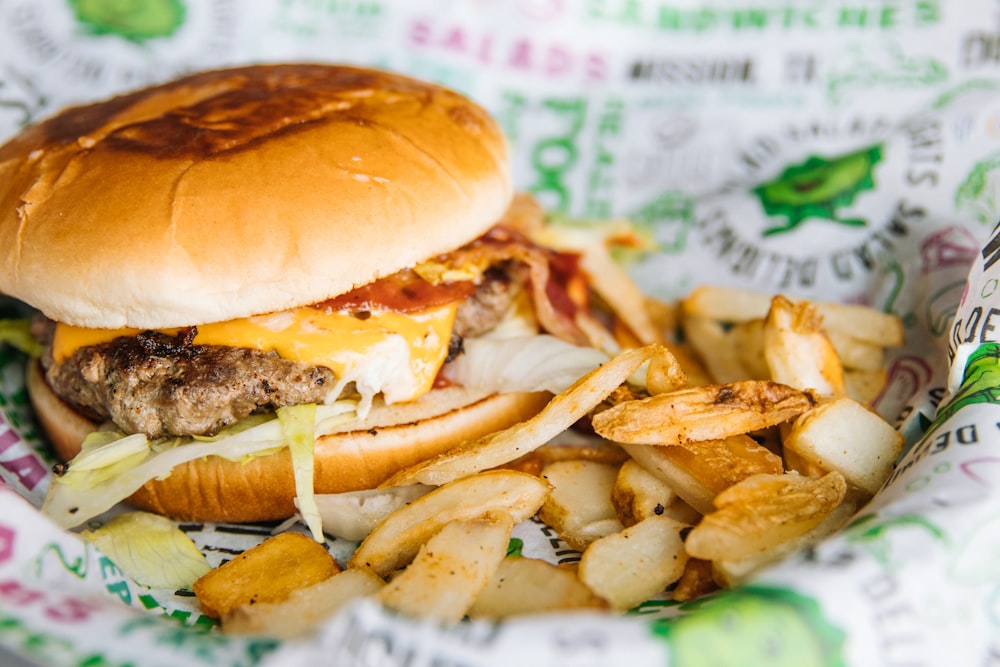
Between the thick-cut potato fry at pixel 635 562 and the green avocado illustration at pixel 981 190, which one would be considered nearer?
the thick-cut potato fry at pixel 635 562

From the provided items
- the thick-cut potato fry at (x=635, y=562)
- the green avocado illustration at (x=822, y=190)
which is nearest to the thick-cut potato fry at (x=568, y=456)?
the thick-cut potato fry at (x=635, y=562)

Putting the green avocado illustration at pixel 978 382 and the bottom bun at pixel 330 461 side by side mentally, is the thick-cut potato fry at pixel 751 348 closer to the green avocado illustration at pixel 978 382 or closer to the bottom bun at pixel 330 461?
the green avocado illustration at pixel 978 382

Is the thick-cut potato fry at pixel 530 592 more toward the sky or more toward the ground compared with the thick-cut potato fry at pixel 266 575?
more toward the sky

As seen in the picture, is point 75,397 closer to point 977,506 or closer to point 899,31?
point 977,506

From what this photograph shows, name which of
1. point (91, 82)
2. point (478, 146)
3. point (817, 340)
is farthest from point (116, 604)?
point (91, 82)

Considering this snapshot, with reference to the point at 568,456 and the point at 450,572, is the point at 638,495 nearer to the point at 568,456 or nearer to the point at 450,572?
the point at 568,456

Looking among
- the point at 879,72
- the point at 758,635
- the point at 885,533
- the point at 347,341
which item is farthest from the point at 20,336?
the point at 879,72

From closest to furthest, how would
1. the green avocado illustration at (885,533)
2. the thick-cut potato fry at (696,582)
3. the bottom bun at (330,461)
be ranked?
the green avocado illustration at (885,533) → the thick-cut potato fry at (696,582) → the bottom bun at (330,461)
